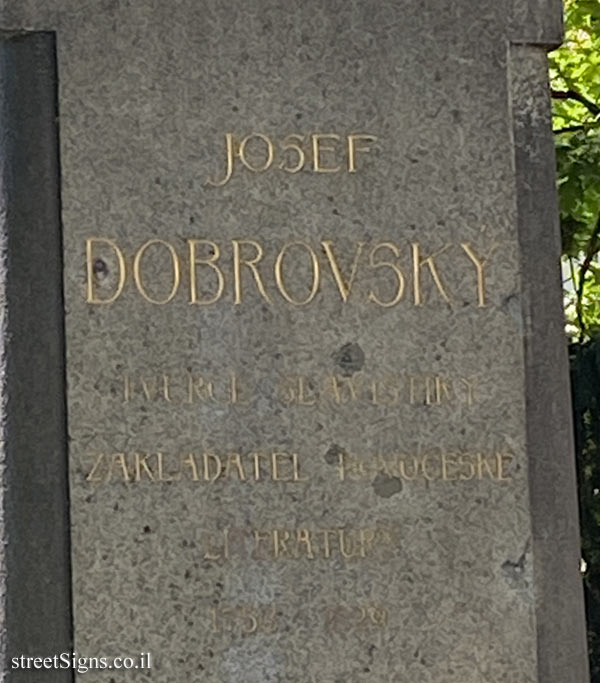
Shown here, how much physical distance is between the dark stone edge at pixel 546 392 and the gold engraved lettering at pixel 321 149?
0.49 m

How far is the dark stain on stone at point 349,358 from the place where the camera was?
4855 millimetres

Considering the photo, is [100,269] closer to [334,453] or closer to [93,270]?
[93,270]

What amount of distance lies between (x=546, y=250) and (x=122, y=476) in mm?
1248

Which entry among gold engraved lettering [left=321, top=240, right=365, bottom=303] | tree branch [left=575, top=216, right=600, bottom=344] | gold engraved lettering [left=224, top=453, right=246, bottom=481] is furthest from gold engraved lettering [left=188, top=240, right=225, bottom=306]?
tree branch [left=575, top=216, right=600, bottom=344]

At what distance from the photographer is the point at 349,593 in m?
4.78

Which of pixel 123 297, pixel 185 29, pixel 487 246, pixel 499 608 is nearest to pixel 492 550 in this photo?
pixel 499 608

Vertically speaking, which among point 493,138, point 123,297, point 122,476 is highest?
point 493,138

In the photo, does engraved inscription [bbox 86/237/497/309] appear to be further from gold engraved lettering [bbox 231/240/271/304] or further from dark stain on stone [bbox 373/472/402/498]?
dark stain on stone [bbox 373/472/402/498]

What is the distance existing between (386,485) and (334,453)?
153 millimetres

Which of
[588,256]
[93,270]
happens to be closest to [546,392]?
[93,270]

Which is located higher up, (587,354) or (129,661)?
(587,354)

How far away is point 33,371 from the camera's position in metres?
4.72

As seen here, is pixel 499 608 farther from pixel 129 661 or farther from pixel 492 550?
pixel 129 661

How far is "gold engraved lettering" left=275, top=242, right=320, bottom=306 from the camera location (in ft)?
15.9
